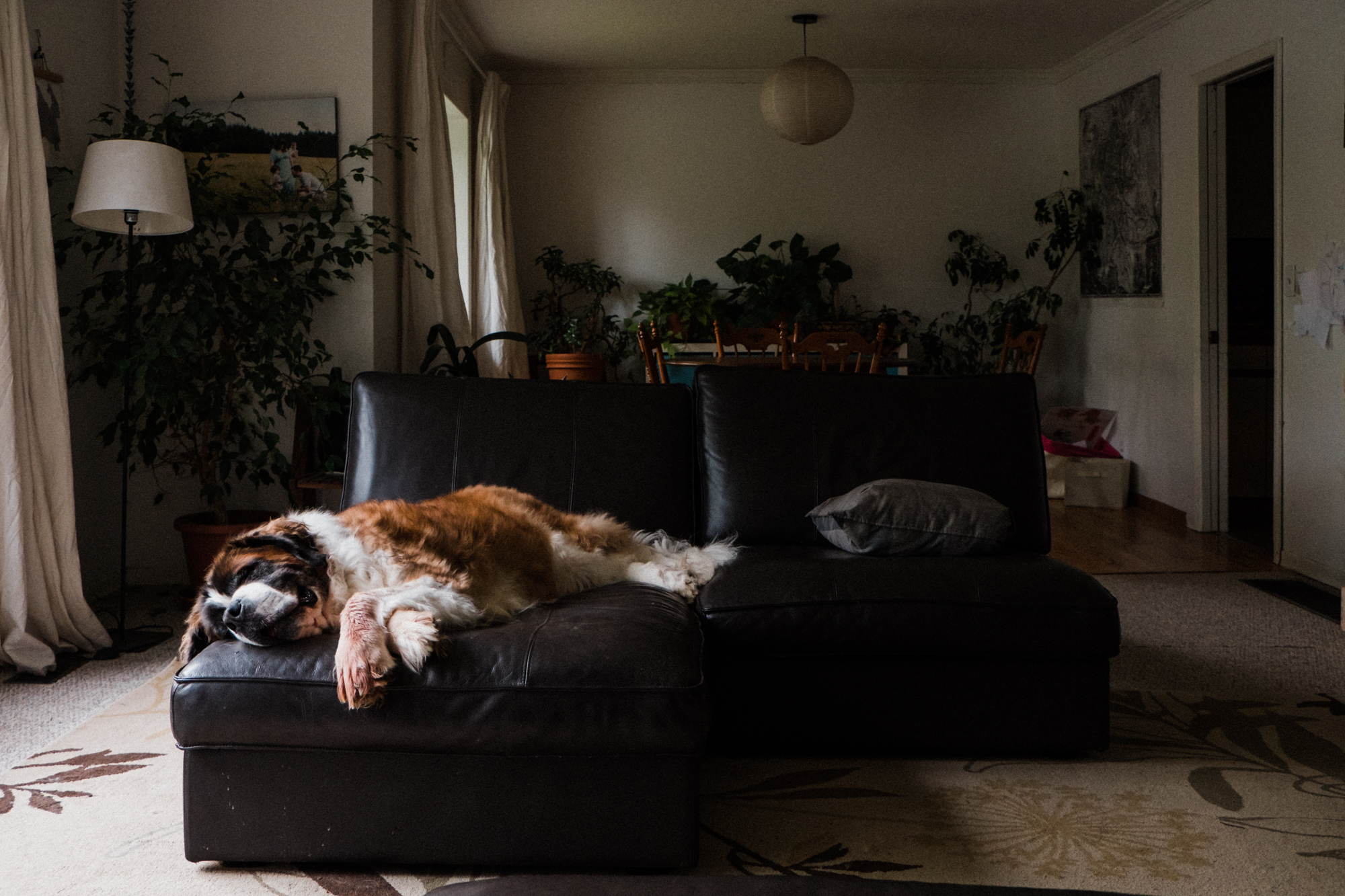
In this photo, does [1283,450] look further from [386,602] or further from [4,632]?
[4,632]

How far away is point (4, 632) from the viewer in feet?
9.62

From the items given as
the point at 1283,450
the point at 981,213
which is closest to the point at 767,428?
the point at 1283,450

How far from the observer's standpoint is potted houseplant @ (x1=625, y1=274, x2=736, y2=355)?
661 cm

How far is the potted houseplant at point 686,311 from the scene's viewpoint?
21.7 feet

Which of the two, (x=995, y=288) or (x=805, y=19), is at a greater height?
(x=805, y=19)

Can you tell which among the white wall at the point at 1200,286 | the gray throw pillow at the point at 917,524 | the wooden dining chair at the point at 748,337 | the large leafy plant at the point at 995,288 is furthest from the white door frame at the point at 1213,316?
the gray throw pillow at the point at 917,524

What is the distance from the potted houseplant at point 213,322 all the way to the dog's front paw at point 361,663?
6.32ft

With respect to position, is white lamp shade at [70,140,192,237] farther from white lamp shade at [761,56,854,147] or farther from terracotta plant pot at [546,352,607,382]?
white lamp shade at [761,56,854,147]

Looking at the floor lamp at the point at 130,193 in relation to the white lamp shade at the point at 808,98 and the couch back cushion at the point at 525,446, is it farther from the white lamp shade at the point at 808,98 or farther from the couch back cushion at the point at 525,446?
the white lamp shade at the point at 808,98

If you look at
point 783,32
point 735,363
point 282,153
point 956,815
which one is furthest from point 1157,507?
point 282,153

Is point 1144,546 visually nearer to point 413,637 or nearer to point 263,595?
point 413,637

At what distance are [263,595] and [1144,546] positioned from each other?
13.3ft

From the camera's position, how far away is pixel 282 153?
384 cm

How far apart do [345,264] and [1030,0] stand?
12.5 ft
